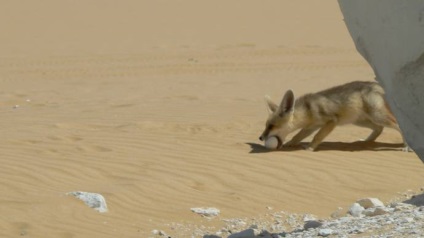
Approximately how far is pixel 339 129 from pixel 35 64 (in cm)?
989

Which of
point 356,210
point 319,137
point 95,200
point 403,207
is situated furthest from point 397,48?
point 319,137

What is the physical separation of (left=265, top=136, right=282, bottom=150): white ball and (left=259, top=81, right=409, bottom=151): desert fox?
0.24 ft

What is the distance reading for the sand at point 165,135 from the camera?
27.2 feet

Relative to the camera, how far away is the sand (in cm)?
830

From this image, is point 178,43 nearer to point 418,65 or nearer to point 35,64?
point 35,64

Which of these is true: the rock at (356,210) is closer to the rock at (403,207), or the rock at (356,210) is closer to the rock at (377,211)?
the rock at (377,211)

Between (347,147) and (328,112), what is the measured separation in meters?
0.43

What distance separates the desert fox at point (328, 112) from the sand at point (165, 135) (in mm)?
249

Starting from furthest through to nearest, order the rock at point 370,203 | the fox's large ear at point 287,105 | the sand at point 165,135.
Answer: the fox's large ear at point 287,105
the sand at point 165,135
the rock at point 370,203

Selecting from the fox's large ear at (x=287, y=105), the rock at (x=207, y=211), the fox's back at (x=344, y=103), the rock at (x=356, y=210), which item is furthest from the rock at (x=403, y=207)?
the fox's large ear at (x=287, y=105)

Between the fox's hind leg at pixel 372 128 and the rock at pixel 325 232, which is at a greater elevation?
the rock at pixel 325 232

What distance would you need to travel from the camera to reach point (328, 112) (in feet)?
36.6

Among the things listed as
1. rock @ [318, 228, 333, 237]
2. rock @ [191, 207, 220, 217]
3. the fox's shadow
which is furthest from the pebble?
the fox's shadow

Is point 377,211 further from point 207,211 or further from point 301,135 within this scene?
point 301,135
